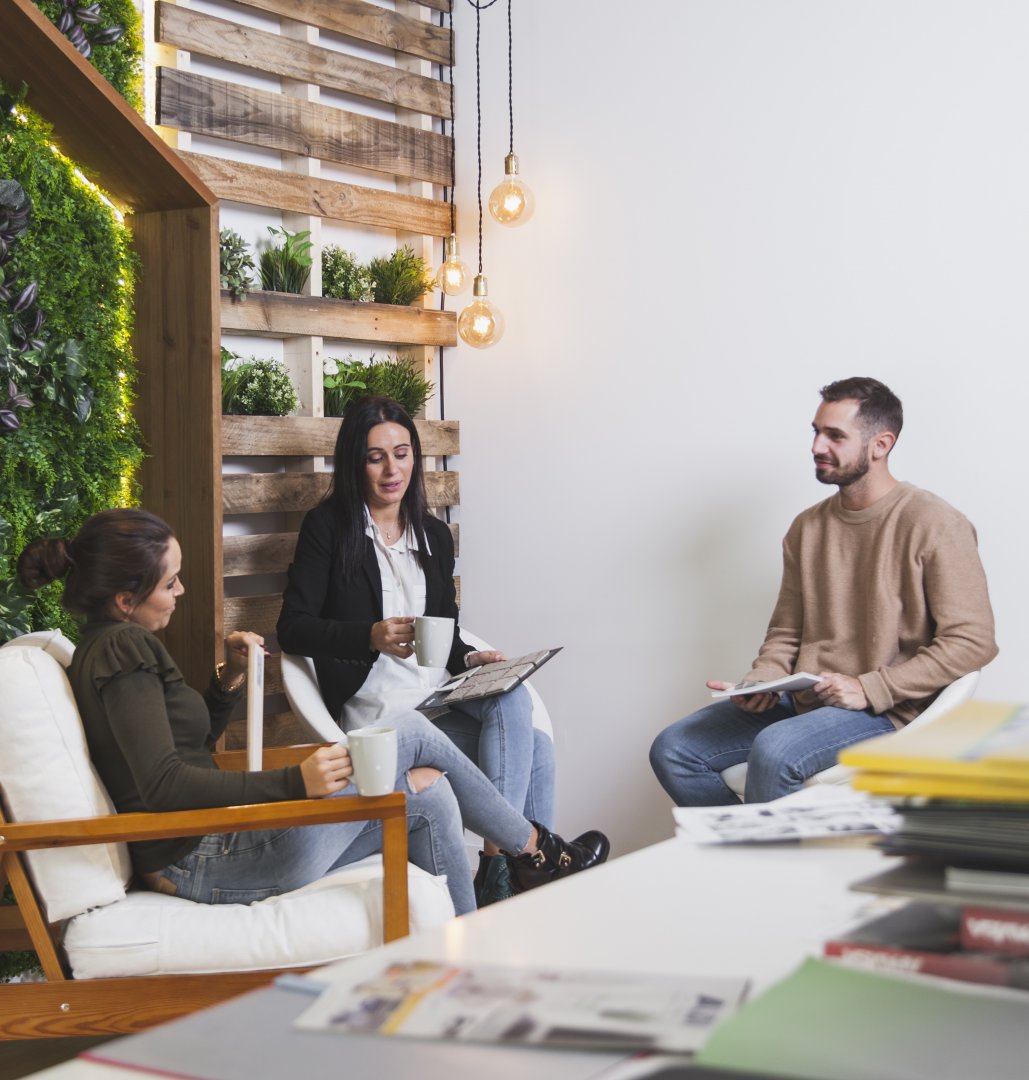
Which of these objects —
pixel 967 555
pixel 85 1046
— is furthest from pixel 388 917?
pixel 967 555

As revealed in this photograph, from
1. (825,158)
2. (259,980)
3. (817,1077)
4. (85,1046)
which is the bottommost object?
(85,1046)

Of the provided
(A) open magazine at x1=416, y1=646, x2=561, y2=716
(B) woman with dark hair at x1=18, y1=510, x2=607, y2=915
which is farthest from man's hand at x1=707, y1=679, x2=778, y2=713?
(B) woman with dark hair at x1=18, y1=510, x2=607, y2=915

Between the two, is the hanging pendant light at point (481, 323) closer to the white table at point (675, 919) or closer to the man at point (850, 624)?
the man at point (850, 624)

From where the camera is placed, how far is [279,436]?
3.85 metres

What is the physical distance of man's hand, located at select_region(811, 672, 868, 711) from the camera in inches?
115

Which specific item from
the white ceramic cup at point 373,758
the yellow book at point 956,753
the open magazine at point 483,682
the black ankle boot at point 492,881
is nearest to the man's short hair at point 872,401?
the open magazine at point 483,682

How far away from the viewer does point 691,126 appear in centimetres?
388

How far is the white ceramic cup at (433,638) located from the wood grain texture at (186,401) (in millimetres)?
569

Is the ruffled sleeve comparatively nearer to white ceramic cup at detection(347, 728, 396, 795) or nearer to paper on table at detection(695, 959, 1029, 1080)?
white ceramic cup at detection(347, 728, 396, 795)

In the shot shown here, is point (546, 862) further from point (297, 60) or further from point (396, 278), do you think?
point (297, 60)

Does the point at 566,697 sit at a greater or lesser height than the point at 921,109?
lesser

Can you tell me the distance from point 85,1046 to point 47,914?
847 mm

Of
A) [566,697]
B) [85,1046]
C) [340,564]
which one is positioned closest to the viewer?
[85,1046]

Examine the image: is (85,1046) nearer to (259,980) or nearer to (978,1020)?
(259,980)
